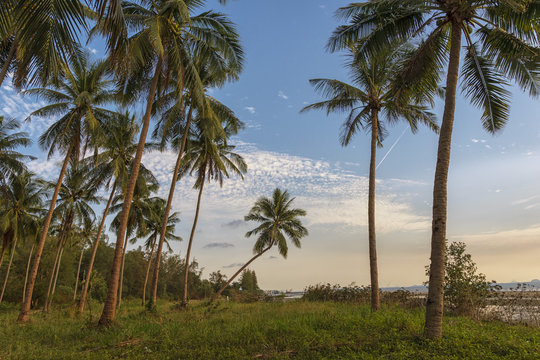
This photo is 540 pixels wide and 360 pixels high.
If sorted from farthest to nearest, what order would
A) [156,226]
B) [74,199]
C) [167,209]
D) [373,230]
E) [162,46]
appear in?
[156,226] < [74,199] < [167,209] < [373,230] < [162,46]

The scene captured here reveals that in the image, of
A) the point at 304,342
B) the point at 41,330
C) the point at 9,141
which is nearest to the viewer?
the point at 304,342

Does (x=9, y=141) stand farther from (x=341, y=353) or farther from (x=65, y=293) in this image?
(x=65, y=293)

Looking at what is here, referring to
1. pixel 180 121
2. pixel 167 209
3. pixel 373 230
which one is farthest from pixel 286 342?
pixel 180 121

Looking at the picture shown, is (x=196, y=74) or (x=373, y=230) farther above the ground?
(x=196, y=74)

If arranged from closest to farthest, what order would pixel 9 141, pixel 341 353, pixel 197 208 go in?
1. pixel 341 353
2. pixel 9 141
3. pixel 197 208

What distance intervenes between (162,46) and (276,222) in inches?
751

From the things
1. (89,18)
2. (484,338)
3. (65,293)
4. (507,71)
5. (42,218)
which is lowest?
(65,293)

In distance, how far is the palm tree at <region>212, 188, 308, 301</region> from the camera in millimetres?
26766

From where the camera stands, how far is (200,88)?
38.3ft

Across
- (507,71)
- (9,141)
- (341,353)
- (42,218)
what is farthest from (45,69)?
(42,218)

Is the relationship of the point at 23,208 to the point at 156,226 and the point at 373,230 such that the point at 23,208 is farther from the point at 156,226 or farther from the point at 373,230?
the point at 373,230

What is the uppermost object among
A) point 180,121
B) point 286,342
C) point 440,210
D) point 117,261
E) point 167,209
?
point 180,121

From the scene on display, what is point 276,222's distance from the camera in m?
27.0

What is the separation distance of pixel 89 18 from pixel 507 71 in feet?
46.4
